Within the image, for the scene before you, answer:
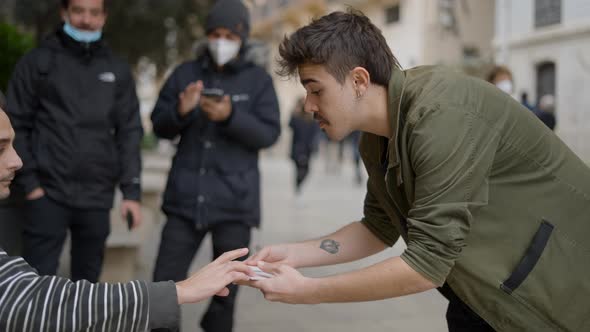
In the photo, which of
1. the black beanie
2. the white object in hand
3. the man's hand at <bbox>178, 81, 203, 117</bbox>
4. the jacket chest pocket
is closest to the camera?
the jacket chest pocket

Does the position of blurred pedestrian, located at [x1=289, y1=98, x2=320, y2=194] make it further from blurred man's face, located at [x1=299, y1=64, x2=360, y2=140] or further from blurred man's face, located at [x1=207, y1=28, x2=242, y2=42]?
blurred man's face, located at [x1=299, y1=64, x2=360, y2=140]

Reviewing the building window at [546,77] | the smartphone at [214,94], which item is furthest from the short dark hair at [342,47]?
the building window at [546,77]

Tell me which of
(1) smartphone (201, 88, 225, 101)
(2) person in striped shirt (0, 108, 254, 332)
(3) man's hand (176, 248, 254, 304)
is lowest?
(3) man's hand (176, 248, 254, 304)

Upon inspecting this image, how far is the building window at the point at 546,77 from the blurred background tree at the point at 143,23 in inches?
404

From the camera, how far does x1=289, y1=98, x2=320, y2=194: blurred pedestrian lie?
10.4 metres

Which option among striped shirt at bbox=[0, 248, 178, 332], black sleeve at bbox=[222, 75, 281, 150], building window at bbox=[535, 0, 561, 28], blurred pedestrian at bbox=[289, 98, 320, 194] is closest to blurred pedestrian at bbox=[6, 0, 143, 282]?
black sleeve at bbox=[222, 75, 281, 150]

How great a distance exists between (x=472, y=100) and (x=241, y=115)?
1606 millimetres

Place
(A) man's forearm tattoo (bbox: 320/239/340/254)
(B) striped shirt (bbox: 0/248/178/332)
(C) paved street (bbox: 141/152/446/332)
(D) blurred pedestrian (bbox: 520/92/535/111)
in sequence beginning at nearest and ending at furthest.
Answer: (B) striped shirt (bbox: 0/248/178/332)
(A) man's forearm tattoo (bbox: 320/239/340/254)
(C) paved street (bbox: 141/152/446/332)
(D) blurred pedestrian (bbox: 520/92/535/111)

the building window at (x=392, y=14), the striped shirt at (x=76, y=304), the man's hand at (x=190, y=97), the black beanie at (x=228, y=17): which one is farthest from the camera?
the building window at (x=392, y=14)

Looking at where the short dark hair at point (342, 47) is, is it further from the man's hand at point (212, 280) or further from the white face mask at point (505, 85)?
the white face mask at point (505, 85)

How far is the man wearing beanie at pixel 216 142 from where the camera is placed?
3139 mm

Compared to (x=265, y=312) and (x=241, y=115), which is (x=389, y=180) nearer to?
(x=241, y=115)

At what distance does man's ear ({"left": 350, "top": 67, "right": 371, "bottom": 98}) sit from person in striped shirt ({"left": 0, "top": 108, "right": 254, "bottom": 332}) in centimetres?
74

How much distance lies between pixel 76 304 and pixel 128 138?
6.70 ft
